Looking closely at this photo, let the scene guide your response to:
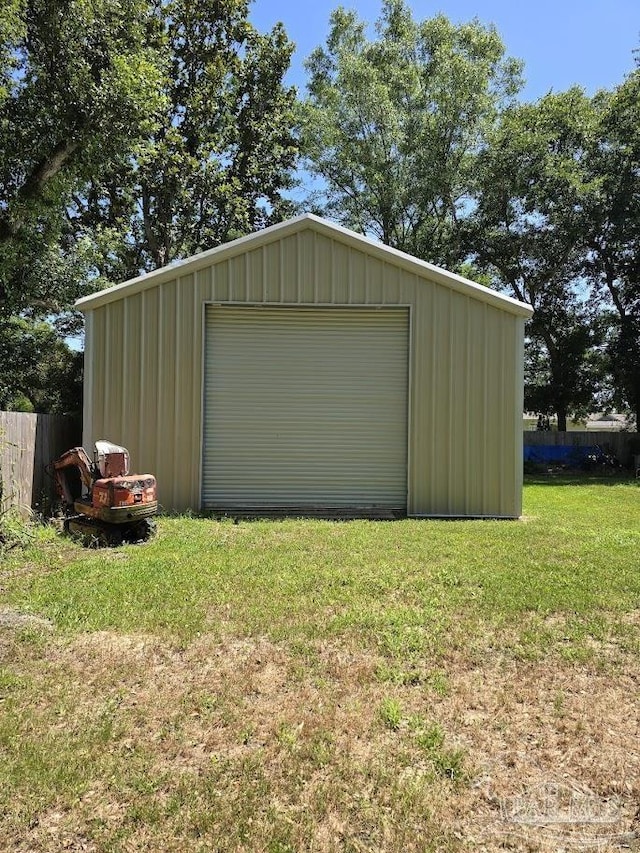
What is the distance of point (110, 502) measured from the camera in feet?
20.6

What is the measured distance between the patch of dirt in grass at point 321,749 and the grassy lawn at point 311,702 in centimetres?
1

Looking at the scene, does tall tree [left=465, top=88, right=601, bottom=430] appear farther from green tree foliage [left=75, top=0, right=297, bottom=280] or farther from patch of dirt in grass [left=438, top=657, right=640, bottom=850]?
patch of dirt in grass [left=438, top=657, right=640, bottom=850]

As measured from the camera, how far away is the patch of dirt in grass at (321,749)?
211 cm

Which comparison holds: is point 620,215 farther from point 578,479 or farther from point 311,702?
point 311,702

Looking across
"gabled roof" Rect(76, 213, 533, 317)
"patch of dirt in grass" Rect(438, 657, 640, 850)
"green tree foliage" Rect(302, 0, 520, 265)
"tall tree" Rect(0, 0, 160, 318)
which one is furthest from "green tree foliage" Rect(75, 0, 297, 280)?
"patch of dirt in grass" Rect(438, 657, 640, 850)

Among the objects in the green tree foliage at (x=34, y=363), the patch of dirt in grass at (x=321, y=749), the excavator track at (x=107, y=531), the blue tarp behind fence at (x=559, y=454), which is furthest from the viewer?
the blue tarp behind fence at (x=559, y=454)

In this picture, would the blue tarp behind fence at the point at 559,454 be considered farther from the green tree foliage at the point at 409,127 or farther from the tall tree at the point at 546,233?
the green tree foliage at the point at 409,127

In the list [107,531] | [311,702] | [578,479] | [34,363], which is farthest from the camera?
[34,363]

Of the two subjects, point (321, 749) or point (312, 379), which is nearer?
point (321, 749)

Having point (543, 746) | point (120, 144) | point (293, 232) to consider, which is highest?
point (120, 144)

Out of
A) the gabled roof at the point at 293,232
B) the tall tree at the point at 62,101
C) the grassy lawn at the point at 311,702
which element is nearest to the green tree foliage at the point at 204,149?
the tall tree at the point at 62,101

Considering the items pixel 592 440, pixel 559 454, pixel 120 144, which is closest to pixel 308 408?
pixel 120 144

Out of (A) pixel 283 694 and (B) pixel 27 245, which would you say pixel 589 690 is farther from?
(B) pixel 27 245

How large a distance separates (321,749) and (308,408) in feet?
21.8
